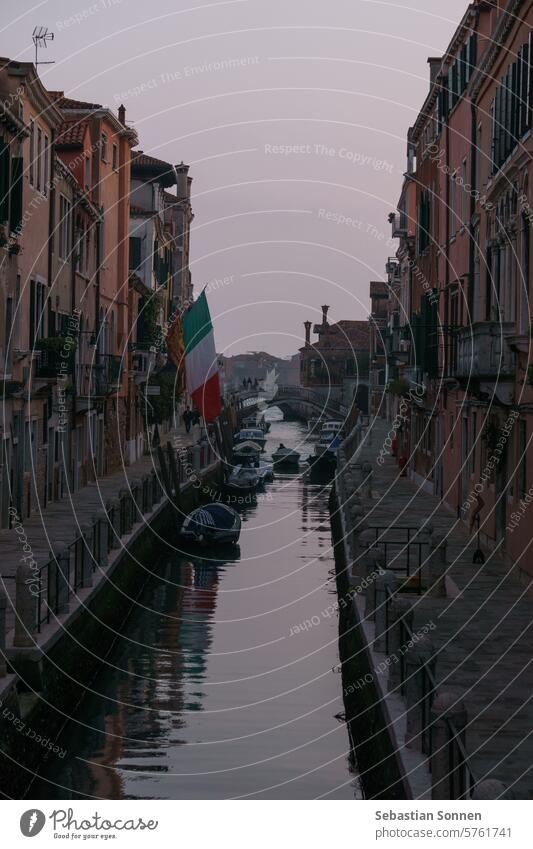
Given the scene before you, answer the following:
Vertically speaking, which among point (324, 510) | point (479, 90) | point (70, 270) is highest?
point (479, 90)

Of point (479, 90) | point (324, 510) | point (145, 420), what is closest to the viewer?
point (479, 90)

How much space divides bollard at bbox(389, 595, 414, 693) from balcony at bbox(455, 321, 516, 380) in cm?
690

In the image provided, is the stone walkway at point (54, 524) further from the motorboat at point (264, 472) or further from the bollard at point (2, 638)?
the motorboat at point (264, 472)

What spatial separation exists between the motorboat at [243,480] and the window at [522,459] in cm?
2995

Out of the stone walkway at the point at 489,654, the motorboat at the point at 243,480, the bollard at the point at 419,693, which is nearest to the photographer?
the stone walkway at the point at 489,654

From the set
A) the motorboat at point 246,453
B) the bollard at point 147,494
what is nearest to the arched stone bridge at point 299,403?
the motorboat at point 246,453

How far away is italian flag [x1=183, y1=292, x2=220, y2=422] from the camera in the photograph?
36.6 metres

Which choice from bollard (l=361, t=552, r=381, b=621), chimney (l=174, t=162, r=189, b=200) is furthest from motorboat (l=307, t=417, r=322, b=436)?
bollard (l=361, t=552, r=381, b=621)

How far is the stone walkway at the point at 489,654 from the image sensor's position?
473 inches

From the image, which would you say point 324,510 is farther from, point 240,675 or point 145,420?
point 240,675

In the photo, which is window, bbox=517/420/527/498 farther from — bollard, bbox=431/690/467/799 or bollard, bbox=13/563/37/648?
bollard, bbox=431/690/467/799
